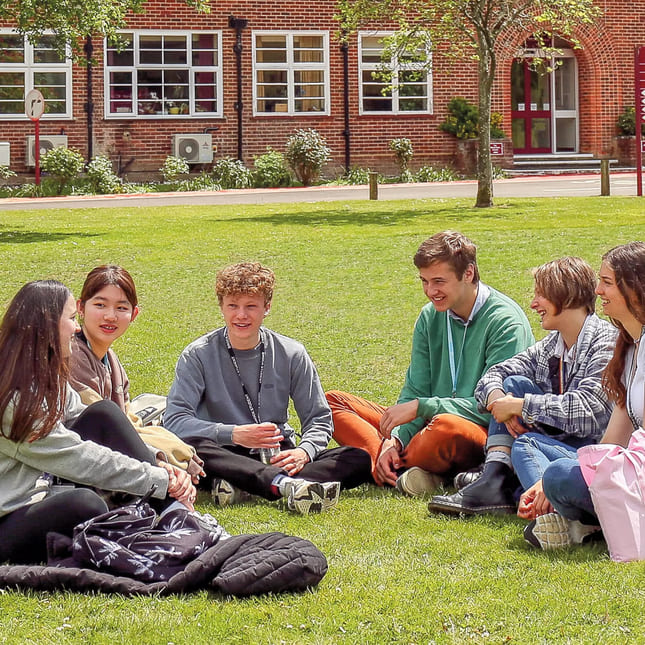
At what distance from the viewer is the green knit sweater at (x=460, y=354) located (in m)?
5.50

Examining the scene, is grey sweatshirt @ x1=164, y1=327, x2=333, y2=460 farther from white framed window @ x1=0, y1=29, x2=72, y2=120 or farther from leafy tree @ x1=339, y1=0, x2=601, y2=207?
white framed window @ x1=0, y1=29, x2=72, y2=120

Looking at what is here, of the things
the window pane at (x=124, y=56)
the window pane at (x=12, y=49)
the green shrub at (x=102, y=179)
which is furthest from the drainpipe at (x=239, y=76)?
the window pane at (x=12, y=49)

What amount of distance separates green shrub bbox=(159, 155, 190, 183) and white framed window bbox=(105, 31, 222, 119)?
131cm

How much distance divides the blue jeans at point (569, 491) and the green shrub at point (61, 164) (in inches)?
854

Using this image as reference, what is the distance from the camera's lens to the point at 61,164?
2477 centimetres

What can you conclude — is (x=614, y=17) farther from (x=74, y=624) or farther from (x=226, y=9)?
(x=74, y=624)

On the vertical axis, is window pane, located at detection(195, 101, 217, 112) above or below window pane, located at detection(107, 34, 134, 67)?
below

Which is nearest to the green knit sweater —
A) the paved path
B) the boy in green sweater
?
the boy in green sweater

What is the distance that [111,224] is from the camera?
16453 millimetres

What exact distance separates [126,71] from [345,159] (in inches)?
221

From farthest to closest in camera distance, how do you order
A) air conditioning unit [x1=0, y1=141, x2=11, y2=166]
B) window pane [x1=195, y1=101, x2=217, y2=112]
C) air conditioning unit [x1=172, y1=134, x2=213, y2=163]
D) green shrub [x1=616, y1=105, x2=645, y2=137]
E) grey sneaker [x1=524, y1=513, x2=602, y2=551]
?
green shrub [x1=616, y1=105, x2=645, y2=137] < window pane [x1=195, y1=101, x2=217, y2=112] < air conditioning unit [x1=172, y1=134, x2=213, y2=163] < air conditioning unit [x1=0, y1=141, x2=11, y2=166] < grey sneaker [x1=524, y1=513, x2=602, y2=551]

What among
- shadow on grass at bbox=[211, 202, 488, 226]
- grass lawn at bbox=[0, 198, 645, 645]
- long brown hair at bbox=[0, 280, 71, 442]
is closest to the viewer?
grass lawn at bbox=[0, 198, 645, 645]

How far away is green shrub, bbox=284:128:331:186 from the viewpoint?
26.5 metres

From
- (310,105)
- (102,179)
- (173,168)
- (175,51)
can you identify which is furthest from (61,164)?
(310,105)
